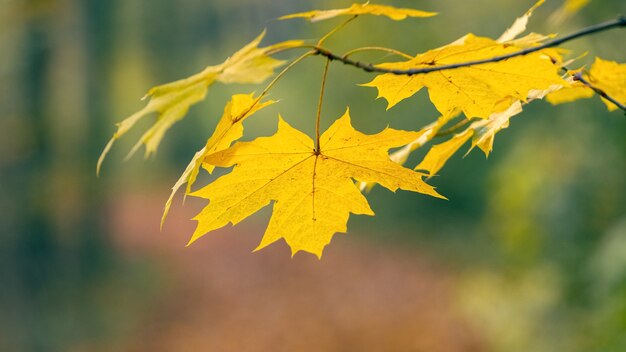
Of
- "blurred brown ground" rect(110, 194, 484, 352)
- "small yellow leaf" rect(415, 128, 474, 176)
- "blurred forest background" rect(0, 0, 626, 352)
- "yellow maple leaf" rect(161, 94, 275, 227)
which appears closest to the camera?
"yellow maple leaf" rect(161, 94, 275, 227)

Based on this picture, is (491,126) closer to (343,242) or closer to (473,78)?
(473,78)

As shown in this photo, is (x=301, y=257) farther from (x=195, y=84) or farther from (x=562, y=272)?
(x=195, y=84)

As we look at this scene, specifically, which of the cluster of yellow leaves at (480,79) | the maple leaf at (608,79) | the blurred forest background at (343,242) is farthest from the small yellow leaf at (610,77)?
the blurred forest background at (343,242)

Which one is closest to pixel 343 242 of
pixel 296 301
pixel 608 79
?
pixel 296 301

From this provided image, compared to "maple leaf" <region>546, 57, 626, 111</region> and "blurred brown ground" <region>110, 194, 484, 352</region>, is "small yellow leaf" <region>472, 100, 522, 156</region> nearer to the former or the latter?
"maple leaf" <region>546, 57, 626, 111</region>

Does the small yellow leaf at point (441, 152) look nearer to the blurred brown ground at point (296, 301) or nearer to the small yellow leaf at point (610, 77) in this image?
the small yellow leaf at point (610, 77)

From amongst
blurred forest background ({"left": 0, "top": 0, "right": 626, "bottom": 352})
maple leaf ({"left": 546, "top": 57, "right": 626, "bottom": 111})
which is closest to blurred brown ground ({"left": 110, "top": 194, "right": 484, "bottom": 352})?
blurred forest background ({"left": 0, "top": 0, "right": 626, "bottom": 352})

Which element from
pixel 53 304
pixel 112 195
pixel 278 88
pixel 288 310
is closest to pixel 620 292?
pixel 288 310
